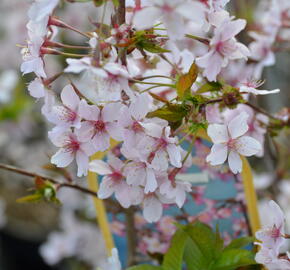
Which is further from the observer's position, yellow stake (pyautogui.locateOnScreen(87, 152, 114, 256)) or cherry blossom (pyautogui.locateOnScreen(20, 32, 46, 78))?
yellow stake (pyautogui.locateOnScreen(87, 152, 114, 256))

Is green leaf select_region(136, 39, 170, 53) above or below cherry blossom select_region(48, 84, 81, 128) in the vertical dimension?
above

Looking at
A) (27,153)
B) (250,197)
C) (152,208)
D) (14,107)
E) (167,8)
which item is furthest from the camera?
(27,153)

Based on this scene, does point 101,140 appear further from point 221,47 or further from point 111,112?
point 221,47

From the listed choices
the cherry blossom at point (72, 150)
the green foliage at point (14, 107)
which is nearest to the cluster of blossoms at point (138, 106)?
the cherry blossom at point (72, 150)

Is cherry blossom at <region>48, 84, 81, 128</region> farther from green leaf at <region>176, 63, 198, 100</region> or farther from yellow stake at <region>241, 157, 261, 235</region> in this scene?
yellow stake at <region>241, 157, 261, 235</region>

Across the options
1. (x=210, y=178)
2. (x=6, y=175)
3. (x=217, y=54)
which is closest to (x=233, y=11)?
(x=210, y=178)

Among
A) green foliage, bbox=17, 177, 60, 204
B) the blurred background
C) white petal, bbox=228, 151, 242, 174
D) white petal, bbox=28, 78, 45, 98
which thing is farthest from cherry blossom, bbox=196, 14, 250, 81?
the blurred background

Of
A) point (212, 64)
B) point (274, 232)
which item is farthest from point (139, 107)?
point (274, 232)
